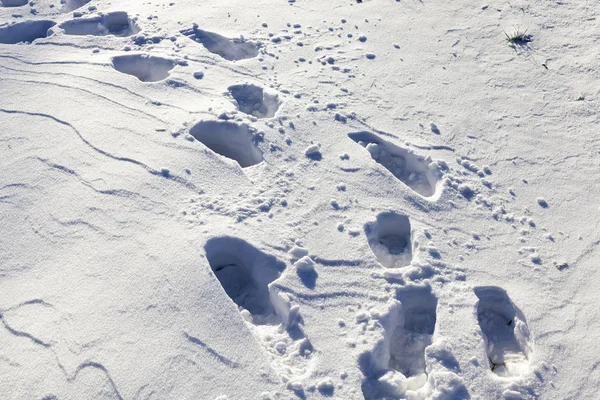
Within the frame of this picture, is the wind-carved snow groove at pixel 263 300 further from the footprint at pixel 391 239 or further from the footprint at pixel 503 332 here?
the footprint at pixel 503 332

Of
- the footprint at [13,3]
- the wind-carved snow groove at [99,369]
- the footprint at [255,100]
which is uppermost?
the footprint at [255,100]

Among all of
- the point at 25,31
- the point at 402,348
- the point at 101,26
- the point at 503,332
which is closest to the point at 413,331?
the point at 402,348

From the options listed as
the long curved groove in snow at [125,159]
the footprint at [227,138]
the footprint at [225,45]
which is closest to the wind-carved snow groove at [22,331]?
the long curved groove in snow at [125,159]

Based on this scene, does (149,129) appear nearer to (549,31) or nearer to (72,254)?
(72,254)

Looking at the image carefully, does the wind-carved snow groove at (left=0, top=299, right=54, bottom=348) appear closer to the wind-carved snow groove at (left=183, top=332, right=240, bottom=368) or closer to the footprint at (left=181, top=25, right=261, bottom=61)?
the wind-carved snow groove at (left=183, top=332, right=240, bottom=368)

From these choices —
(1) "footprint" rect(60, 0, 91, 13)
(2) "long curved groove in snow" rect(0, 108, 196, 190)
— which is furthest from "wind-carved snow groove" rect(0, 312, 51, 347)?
(1) "footprint" rect(60, 0, 91, 13)

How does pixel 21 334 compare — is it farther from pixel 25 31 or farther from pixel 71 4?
pixel 71 4
